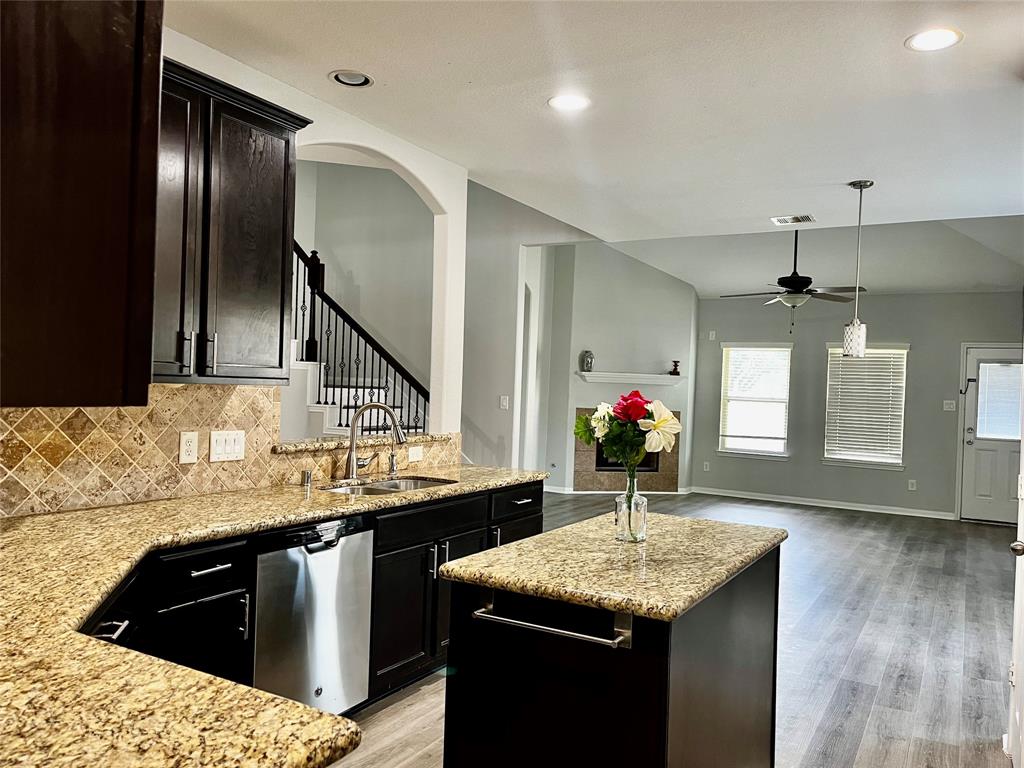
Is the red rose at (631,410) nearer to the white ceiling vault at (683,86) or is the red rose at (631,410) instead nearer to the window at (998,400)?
the white ceiling vault at (683,86)

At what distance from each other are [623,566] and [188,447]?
1.86 meters

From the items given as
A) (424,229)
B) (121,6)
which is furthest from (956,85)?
(424,229)

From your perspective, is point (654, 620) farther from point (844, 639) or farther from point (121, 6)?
point (844, 639)

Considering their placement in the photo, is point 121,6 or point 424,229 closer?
point 121,6

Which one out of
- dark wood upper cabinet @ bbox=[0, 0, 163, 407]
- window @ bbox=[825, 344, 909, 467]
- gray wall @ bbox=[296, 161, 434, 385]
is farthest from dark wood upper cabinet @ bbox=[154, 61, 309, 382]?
window @ bbox=[825, 344, 909, 467]

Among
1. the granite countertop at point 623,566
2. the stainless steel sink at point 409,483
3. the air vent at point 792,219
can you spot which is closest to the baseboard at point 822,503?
the air vent at point 792,219

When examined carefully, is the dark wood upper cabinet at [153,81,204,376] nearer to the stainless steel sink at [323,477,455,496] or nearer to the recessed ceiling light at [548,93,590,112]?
the stainless steel sink at [323,477,455,496]

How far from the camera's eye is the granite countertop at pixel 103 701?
953mm

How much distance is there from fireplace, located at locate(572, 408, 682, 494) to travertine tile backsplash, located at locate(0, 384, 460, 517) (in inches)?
273

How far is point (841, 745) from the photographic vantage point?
121 inches

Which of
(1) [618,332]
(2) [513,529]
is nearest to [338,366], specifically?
(2) [513,529]

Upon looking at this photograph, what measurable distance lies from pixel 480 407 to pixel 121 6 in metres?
6.13

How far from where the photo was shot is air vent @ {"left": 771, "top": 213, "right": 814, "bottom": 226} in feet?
18.0

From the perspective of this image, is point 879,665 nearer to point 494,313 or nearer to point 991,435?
point 494,313
